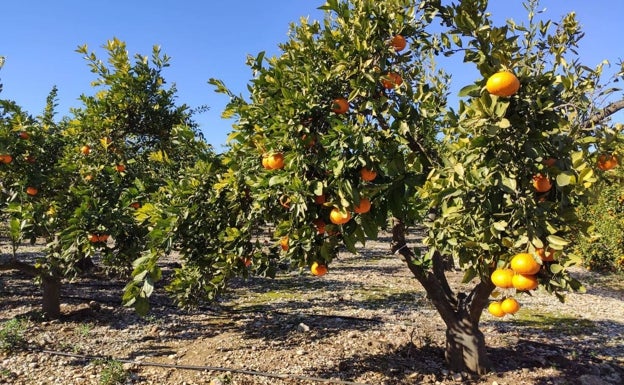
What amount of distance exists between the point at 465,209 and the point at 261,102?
175cm

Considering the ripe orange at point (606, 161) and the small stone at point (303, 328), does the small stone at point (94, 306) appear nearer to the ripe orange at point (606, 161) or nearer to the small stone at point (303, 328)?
the small stone at point (303, 328)

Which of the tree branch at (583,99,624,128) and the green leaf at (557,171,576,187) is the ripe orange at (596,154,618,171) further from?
the green leaf at (557,171,576,187)

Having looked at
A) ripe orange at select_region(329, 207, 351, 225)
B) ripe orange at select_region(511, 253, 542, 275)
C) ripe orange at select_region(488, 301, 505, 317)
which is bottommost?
ripe orange at select_region(488, 301, 505, 317)

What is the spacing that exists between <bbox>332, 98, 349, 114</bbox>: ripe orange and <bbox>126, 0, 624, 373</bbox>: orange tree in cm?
1

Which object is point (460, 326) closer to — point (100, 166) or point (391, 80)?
point (391, 80)

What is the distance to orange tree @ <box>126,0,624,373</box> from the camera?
2553 mm

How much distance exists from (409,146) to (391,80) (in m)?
0.73

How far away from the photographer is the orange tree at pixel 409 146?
2553 mm

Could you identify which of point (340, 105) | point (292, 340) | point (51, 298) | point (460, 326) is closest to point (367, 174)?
point (340, 105)

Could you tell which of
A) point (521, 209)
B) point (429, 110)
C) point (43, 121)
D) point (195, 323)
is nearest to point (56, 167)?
point (43, 121)

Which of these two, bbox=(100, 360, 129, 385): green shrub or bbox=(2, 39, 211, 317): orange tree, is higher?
bbox=(2, 39, 211, 317): orange tree

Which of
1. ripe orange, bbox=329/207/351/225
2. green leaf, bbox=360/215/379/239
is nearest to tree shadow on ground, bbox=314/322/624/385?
green leaf, bbox=360/215/379/239

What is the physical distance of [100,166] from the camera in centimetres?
502

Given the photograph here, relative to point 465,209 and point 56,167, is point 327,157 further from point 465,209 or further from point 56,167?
point 56,167
